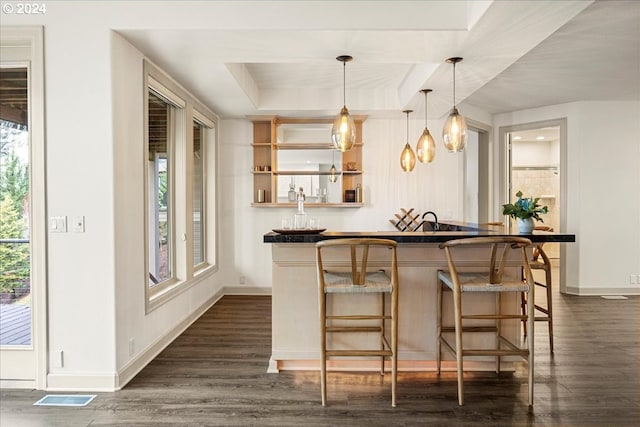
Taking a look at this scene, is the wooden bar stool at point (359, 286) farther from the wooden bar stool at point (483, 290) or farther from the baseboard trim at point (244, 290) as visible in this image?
the baseboard trim at point (244, 290)

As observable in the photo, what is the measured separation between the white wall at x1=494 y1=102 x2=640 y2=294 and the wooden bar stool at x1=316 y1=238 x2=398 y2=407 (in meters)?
4.16

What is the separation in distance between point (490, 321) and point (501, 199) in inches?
147

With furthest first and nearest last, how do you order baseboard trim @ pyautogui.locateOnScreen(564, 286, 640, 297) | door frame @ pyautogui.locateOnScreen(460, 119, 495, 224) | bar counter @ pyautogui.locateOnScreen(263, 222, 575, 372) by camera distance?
door frame @ pyautogui.locateOnScreen(460, 119, 495, 224)
baseboard trim @ pyautogui.locateOnScreen(564, 286, 640, 297)
bar counter @ pyautogui.locateOnScreen(263, 222, 575, 372)

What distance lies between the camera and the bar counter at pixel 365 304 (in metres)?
3.07

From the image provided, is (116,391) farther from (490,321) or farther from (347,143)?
(490,321)

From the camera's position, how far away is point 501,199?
20.8 ft

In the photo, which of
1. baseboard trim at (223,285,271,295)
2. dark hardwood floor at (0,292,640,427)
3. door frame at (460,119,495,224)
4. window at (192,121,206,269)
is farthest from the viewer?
door frame at (460,119,495,224)

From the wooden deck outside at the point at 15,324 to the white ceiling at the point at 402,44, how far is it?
2.04 meters

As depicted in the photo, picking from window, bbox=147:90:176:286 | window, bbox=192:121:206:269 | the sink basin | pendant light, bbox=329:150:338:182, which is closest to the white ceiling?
window, bbox=147:90:176:286

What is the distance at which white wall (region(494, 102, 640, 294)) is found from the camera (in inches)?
226

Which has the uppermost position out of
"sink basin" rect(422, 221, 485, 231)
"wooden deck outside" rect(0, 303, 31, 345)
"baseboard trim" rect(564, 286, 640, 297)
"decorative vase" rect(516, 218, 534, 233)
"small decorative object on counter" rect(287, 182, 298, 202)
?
"small decorative object on counter" rect(287, 182, 298, 202)

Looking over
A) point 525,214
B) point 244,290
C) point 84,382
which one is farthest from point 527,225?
point 244,290

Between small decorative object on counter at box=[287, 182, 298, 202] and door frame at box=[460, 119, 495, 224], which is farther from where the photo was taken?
door frame at box=[460, 119, 495, 224]

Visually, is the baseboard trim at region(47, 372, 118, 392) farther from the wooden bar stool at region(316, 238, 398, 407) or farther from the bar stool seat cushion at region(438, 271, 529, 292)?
the bar stool seat cushion at region(438, 271, 529, 292)
